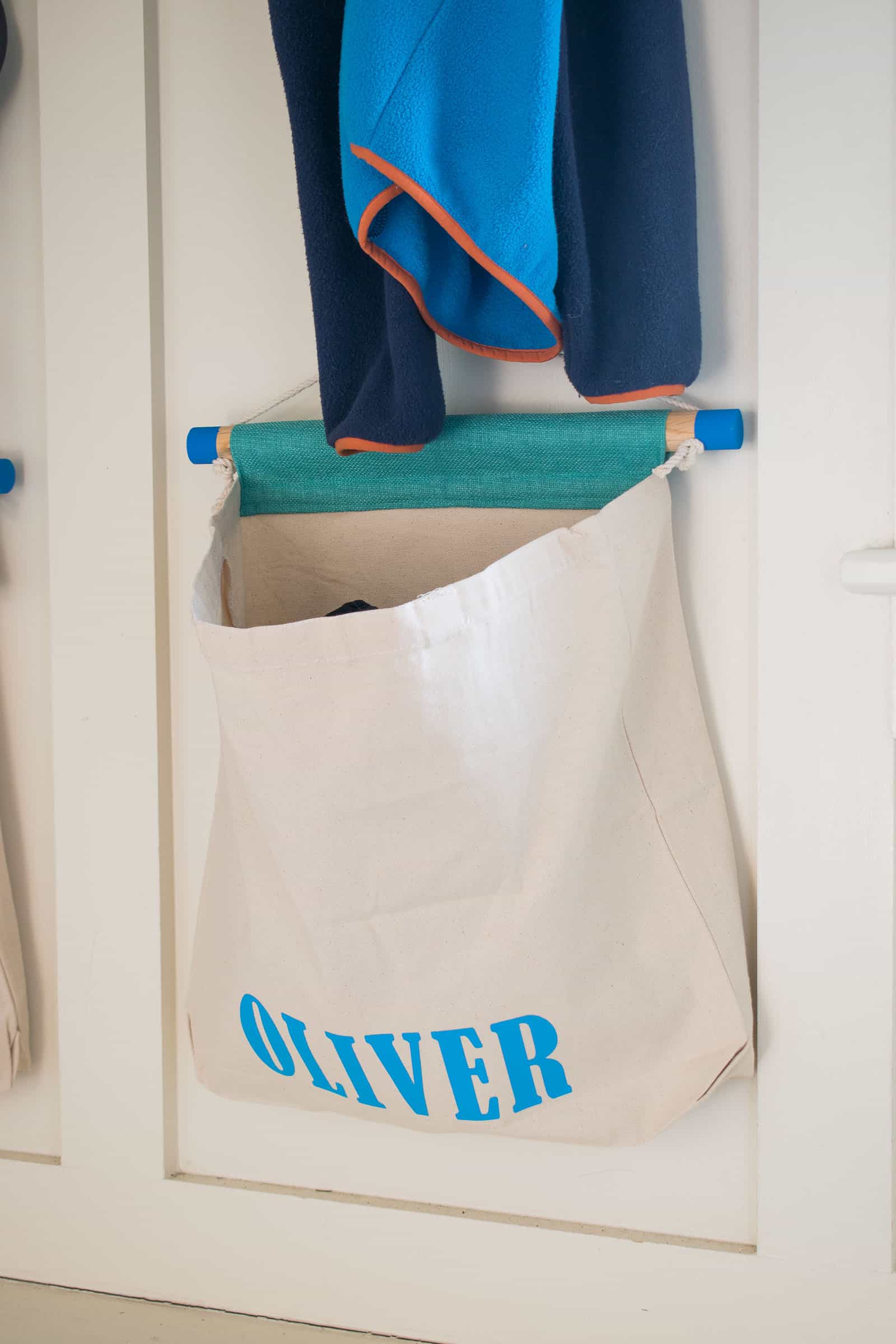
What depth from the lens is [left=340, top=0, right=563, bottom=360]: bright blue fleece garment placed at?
2.06 feet

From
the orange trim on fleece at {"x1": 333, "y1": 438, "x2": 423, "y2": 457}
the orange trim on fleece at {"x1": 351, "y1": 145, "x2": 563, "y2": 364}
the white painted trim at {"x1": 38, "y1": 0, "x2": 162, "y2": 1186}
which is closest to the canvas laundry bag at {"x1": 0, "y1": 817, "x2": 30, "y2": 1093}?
the white painted trim at {"x1": 38, "y1": 0, "x2": 162, "y2": 1186}

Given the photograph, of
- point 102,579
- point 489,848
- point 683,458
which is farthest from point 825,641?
point 102,579

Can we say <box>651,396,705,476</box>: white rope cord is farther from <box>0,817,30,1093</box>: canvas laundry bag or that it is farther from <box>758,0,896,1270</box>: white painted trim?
<box>0,817,30,1093</box>: canvas laundry bag

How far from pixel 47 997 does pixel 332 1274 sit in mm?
406

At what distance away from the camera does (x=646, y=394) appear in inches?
30.0

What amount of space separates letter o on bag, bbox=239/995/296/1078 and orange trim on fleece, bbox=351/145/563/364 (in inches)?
22.3

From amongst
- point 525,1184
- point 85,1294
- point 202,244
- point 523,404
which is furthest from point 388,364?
point 85,1294

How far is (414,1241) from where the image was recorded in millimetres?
957

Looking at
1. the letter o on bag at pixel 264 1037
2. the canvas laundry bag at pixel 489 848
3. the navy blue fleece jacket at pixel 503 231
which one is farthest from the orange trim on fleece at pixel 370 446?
the letter o on bag at pixel 264 1037

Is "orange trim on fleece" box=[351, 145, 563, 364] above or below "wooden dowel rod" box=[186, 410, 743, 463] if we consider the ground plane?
above

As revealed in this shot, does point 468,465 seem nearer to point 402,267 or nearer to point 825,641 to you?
point 402,267

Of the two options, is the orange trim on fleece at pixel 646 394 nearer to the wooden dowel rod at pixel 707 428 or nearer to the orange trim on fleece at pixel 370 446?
the wooden dowel rod at pixel 707 428

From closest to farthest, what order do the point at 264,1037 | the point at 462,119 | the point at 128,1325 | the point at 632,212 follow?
1. the point at 462,119
2. the point at 632,212
3. the point at 264,1037
4. the point at 128,1325

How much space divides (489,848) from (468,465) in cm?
32
